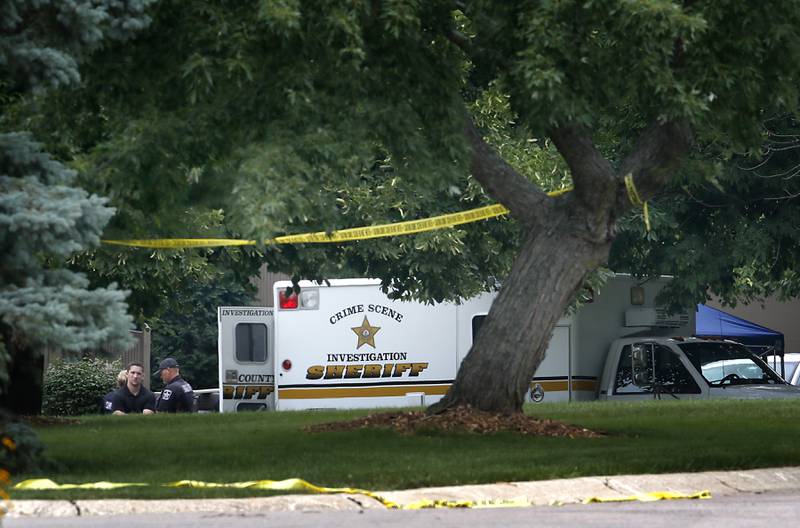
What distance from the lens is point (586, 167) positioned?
46.8ft

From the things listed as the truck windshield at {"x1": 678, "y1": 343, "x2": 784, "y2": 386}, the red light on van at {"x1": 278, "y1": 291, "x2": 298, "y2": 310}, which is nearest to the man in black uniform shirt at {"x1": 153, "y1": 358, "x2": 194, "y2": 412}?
the red light on van at {"x1": 278, "y1": 291, "x2": 298, "y2": 310}

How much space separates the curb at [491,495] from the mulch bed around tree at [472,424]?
2.45 m

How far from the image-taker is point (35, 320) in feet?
32.1

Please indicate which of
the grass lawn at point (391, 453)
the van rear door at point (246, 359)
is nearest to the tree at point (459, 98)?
the grass lawn at point (391, 453)

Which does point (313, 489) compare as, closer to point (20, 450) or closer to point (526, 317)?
point (20, 450)

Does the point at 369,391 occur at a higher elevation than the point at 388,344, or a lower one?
lower

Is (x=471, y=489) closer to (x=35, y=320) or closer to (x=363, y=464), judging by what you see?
(x=363, y=464)

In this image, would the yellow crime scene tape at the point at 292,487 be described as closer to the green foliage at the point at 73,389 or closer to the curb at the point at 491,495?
the curb at the point at 491,495

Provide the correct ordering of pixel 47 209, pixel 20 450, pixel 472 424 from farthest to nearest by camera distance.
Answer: pixel 472 424 → pixel 20 450 → pixel 47 209

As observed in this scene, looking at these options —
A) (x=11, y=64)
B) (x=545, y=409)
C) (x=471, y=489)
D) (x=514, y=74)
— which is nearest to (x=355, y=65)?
(x=514, y=74)

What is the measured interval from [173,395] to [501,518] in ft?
45.9

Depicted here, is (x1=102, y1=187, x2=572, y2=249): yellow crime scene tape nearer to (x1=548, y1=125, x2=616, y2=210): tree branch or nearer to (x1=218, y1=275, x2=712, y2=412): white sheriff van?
(x1=548, y1=125, x2=616, y2=210): tree branch

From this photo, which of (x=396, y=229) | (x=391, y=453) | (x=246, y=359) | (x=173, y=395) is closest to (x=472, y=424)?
(x=391, y=453)

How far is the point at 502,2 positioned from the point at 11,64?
4.27m
